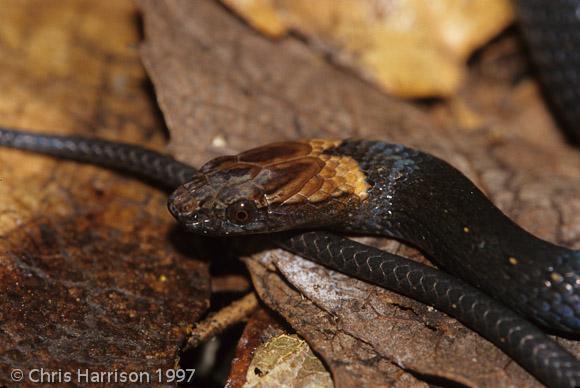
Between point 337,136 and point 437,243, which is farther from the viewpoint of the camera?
point 337,136

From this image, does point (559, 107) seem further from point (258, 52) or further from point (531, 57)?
point (258, 52)

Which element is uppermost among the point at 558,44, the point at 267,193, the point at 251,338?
the point at 558,44

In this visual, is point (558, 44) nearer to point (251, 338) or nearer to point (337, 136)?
point (337, 136)

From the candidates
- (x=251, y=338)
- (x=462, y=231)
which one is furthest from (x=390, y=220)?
(x=251, y=338)

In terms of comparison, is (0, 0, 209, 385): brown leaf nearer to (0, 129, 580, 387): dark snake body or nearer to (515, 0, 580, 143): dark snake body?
(0, 129, 580, 387): dark snake body

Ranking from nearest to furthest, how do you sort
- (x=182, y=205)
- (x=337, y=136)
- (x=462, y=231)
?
1. (x=462, y=231)
2. (x=182, y=205)
3. (x=337, y=136)

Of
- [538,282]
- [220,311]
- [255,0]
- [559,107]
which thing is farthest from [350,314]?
[559,107]

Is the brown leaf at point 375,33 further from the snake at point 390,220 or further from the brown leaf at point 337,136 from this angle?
the snake at point 390,220

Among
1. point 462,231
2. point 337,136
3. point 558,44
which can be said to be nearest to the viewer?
point 462,231
